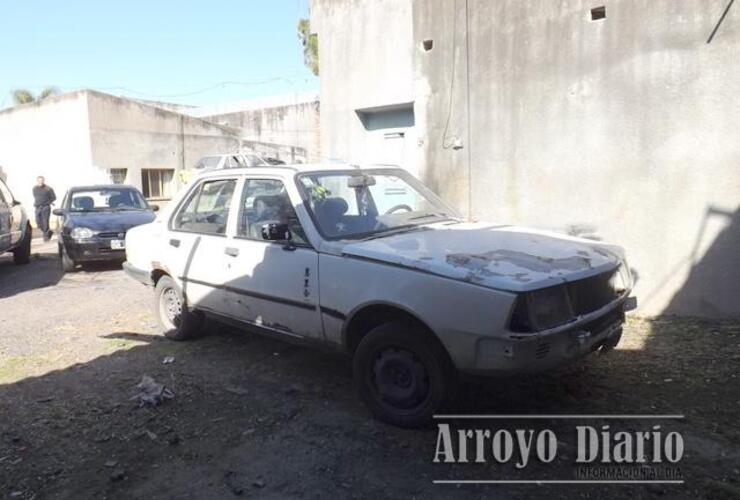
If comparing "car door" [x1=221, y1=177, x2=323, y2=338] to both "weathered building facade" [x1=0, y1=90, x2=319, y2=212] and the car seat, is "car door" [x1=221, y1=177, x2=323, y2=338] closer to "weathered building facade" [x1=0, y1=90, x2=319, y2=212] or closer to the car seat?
the car seat

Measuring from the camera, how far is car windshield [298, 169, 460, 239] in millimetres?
4363

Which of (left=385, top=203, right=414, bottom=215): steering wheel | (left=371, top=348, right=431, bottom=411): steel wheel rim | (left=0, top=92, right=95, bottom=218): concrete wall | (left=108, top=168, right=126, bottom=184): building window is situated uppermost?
(left=0, top=92, right=95, bottom=218): concrete wall

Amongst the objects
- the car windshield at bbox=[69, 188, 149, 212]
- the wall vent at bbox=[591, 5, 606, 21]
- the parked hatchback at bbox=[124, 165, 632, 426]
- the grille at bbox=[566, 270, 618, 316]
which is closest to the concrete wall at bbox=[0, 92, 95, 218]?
the car windshield at bbox=[69, 188, 149, 212]

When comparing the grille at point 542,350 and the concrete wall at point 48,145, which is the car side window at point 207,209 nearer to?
the grille at point 542,350

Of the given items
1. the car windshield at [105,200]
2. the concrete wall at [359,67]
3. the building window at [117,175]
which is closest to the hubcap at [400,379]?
the concrete wall at [359,67]

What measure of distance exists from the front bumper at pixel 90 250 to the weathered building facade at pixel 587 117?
4896 mm

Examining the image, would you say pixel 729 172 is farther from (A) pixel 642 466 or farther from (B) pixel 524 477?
(B) pixel 524 477

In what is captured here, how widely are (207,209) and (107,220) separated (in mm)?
5569

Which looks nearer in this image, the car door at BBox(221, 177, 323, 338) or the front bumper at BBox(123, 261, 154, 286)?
the car door at BBox(221, 177, 323, 338)

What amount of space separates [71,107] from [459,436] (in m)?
20.1

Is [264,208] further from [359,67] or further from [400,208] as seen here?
[359,67]

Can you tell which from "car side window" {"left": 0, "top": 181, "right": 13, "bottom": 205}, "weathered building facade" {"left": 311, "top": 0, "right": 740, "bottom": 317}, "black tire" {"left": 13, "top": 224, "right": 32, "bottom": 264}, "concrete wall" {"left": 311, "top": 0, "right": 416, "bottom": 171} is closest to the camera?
"weathered building facade" {"left": 311, "top": 0, "right": 740, "bottom": 317}

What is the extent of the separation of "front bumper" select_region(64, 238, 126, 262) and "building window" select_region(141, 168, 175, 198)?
1200 centimetres

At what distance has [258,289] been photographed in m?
4.55
